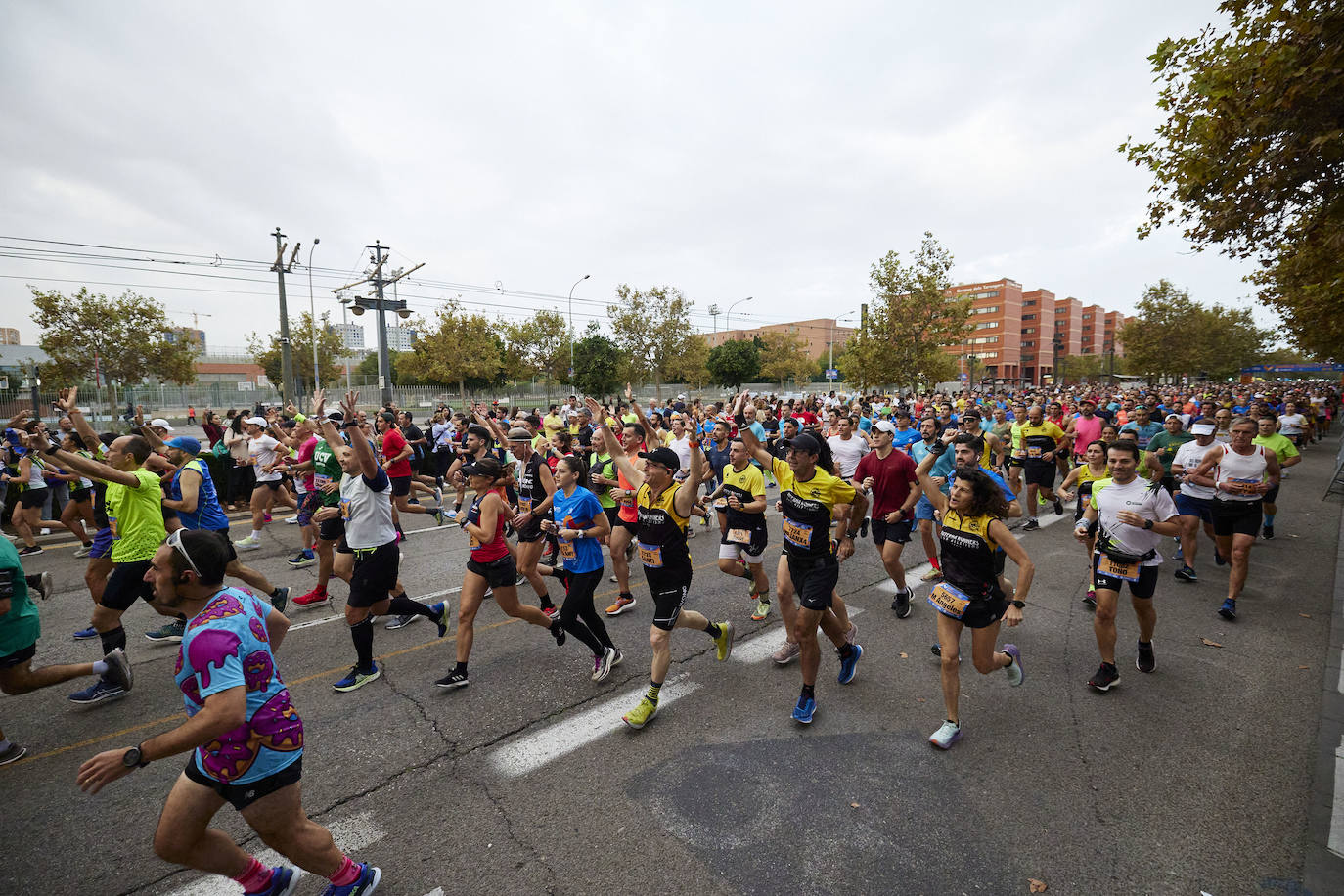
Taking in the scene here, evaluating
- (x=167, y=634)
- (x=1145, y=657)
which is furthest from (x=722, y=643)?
(x=167, y=634)

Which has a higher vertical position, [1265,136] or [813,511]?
[1265,136]

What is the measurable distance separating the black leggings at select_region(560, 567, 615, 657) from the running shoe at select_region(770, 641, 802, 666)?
1.44 meters

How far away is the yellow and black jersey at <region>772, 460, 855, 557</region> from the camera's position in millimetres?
4211

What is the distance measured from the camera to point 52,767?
146 inches

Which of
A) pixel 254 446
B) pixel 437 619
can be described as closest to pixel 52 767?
pixel 437 619

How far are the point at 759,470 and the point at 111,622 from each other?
5.47m

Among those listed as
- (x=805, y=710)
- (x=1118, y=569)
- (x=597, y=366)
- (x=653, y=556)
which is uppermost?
(x=597, y=366)

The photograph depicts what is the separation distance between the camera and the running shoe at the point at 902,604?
5.95m

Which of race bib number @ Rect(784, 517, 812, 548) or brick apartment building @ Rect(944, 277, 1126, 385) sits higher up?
brick apartment building @ Rect(944, 277, 1126, 385)

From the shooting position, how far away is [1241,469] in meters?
5.99

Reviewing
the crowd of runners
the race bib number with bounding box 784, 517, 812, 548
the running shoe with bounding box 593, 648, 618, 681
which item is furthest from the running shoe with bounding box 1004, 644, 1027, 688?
the running shoe with bounding box 593, 648, 618, 681

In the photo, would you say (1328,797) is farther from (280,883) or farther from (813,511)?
(280,883)

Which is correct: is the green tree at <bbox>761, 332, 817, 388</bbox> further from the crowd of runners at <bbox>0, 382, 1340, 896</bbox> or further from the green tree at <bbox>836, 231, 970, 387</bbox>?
the crowd of runners at <bbox>0, 382, 1340, 896</bbox>

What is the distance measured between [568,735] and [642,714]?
52 centimetres
